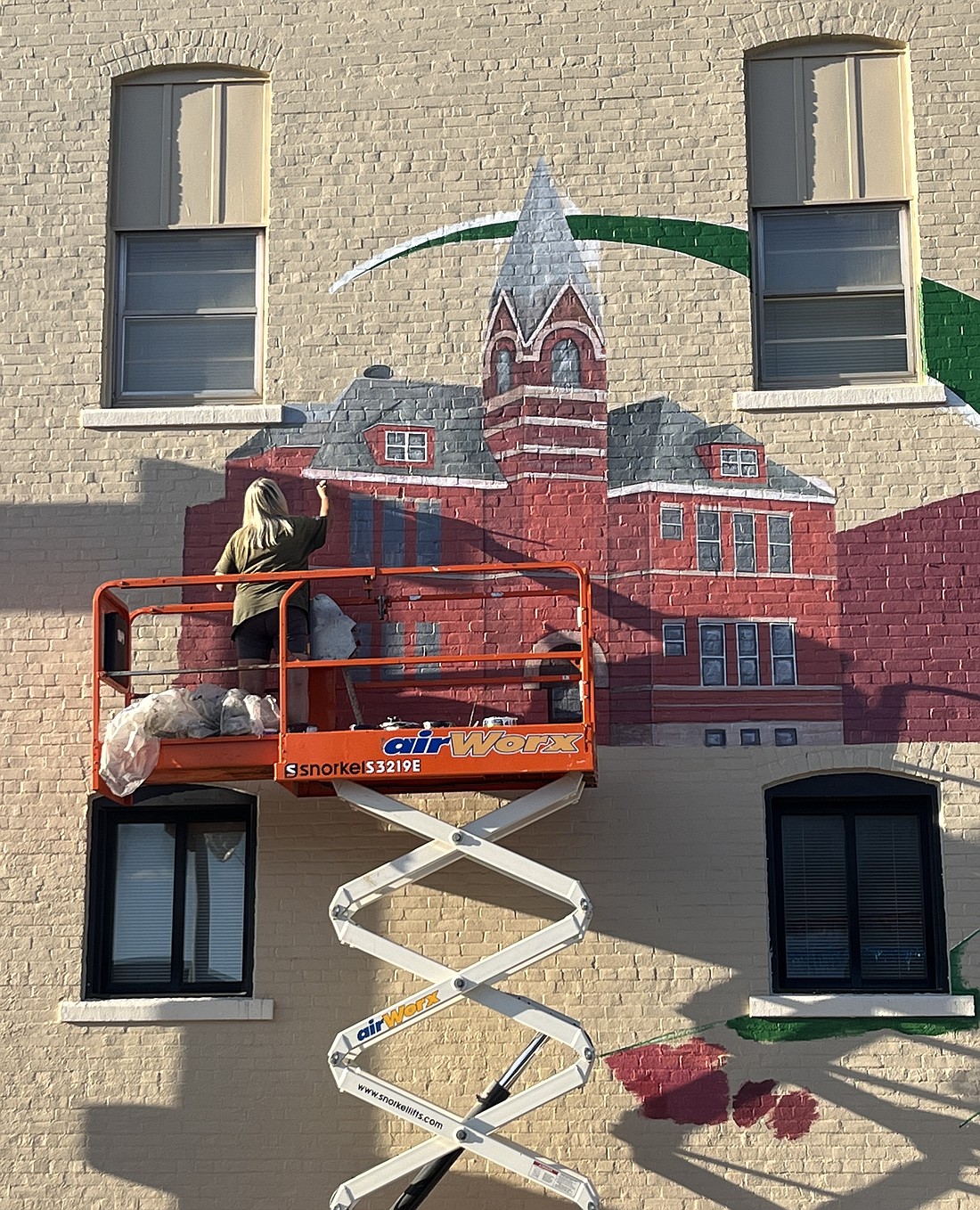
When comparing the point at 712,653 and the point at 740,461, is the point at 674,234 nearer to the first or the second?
the point at 740,461

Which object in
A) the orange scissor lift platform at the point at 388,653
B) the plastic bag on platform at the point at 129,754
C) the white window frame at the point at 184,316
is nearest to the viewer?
the plastic bag on platform at the point at 129,754

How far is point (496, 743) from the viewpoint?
9539mm

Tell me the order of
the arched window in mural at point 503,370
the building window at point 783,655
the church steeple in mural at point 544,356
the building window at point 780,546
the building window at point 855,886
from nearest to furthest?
the building window at point 855,886 < the building window at point 783,655 < the building window at point 780,546 < the church steeple in mural at point 544,356 < the arched window in mural at point 503,370

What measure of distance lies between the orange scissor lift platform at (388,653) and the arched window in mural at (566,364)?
134 centimetres

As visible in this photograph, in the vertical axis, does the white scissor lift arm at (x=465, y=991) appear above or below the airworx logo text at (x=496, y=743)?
below

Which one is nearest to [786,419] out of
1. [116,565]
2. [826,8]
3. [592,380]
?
[592,380]

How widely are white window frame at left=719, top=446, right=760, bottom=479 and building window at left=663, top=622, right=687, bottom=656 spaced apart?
3.54 feet

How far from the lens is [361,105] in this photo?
1182 cm

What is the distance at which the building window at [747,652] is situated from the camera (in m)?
10.9

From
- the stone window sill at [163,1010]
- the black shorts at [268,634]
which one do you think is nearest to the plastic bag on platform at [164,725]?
the black shorts at [268,634]

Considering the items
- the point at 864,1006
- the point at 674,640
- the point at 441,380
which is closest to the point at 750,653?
the point at 674,640

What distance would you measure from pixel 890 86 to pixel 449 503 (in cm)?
438

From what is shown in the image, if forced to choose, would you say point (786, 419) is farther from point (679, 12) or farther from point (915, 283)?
point (679, 12)

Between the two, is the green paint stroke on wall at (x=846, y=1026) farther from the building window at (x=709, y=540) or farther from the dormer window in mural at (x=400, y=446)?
the dormer window in mural at (x=400, y=446)
